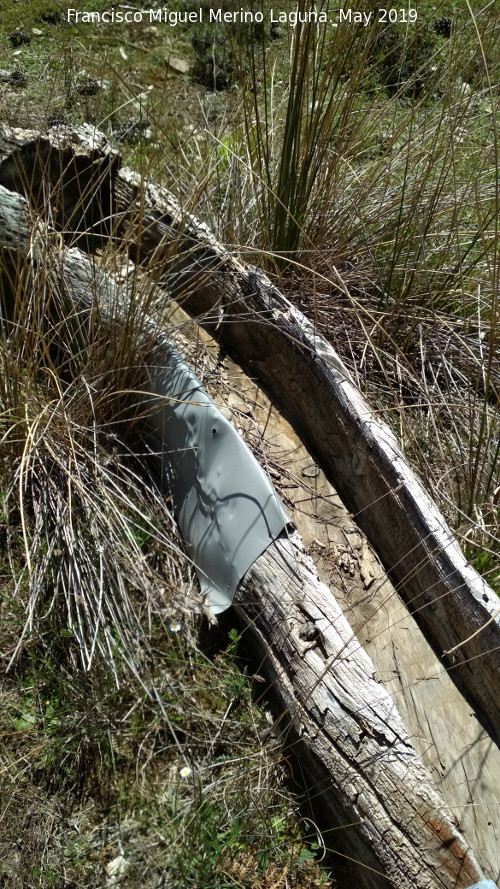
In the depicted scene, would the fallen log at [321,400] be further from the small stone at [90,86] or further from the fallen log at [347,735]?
the small stone at [90,86]

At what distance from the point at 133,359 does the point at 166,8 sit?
11.1ft

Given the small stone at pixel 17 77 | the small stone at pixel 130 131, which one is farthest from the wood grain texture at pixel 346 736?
the small stone at pixel 17 77

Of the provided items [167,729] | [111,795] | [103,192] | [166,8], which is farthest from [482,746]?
[166,8]

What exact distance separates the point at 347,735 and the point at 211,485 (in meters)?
0.78

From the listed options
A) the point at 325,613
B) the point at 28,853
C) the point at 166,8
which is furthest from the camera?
the point at 166,8

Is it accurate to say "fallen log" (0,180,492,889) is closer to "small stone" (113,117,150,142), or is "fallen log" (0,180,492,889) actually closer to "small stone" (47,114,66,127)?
"small stone" (47,114,66,127)

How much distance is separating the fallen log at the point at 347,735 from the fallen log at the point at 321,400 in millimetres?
293

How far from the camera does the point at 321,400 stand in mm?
2150

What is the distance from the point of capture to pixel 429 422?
235 cm

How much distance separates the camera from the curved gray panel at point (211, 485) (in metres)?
1.83

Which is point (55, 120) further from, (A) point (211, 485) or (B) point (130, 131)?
(A) point (211, 485)

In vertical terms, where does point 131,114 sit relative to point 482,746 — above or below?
above

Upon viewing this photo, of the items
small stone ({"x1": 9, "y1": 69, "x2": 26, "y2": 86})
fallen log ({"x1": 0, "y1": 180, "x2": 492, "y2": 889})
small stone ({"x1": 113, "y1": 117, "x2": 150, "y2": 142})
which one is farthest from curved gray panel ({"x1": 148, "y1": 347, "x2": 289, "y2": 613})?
small stone ({"x1": 9, "y1": 69, "x2": 26, "y2": 86})

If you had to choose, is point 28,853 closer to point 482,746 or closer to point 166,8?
point 482,746
